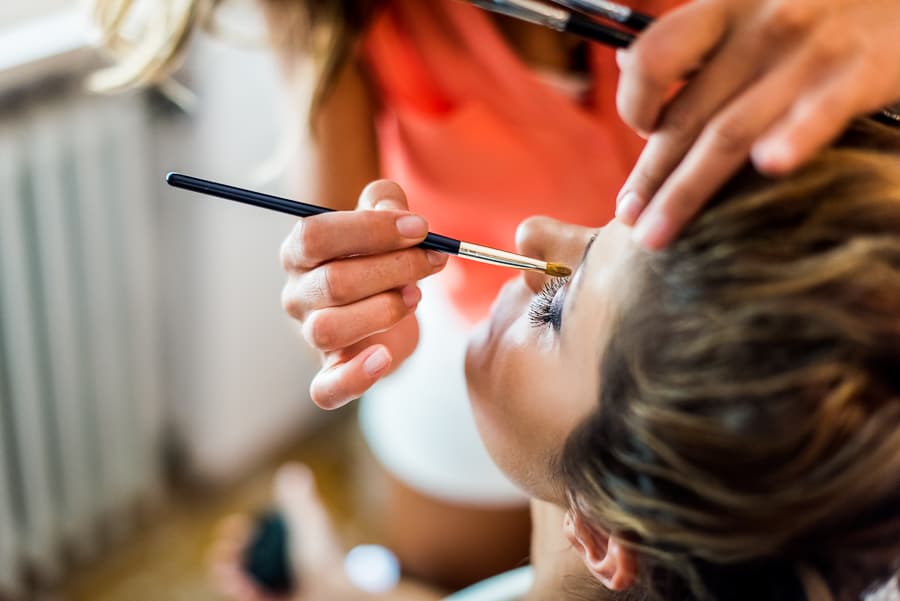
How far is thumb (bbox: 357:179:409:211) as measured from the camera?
1.98 feet

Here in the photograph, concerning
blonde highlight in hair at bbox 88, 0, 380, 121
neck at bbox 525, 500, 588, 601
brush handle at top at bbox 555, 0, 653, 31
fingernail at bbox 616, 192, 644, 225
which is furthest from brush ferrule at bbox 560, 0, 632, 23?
blonde highlight in hair at bbox 88, 0, 380, 121

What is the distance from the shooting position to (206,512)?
5.52ft

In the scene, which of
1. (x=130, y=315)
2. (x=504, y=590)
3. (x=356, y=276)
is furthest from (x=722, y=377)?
(x=130, y=315)

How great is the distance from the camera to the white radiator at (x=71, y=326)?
121 cm

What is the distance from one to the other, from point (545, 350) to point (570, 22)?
196mm

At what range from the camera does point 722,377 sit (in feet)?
1.44

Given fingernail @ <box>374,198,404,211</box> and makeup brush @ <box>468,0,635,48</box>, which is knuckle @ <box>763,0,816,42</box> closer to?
makeup brush @ <box>468,0,635,48</box>

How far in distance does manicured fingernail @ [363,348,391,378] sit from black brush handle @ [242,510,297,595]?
0.53 m

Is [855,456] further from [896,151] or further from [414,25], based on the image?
[414,25]

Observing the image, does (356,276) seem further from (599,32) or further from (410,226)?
(599,32)

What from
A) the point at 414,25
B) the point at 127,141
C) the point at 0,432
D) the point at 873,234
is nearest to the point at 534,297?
the point at 873,234

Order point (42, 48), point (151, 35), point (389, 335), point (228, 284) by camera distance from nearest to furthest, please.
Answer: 1. point (389, 335)
2. point (151, 35)
3. point (42, 48)
4. point (228, 284)

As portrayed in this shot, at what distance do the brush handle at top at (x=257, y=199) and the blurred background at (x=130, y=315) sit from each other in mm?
392

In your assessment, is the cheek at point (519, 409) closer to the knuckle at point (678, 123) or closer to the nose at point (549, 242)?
the nose at point (549, 242)
